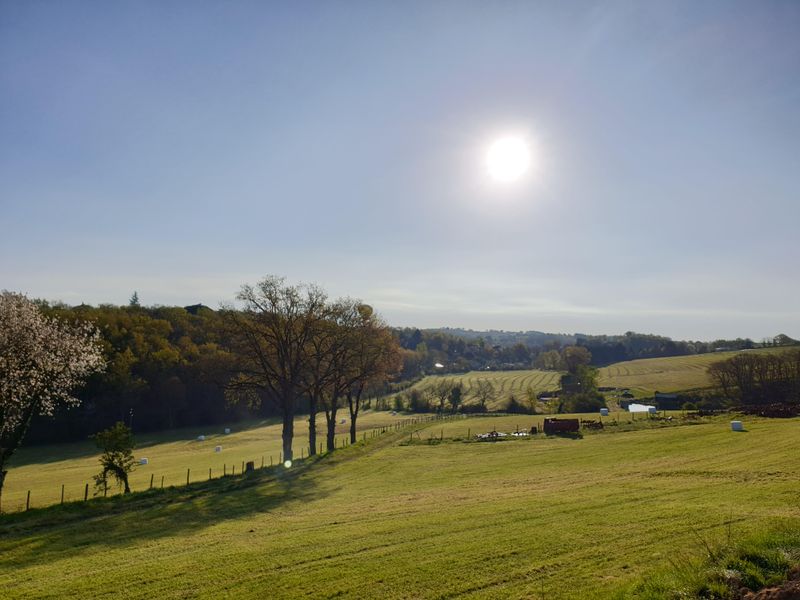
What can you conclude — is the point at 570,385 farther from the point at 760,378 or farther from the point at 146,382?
the point at 146,382

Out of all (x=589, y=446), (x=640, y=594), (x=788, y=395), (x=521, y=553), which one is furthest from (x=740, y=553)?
(x=788, y=395)

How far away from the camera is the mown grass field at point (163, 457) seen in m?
43.9

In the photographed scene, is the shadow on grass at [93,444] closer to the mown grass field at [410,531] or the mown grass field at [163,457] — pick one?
the mown grass field at [163,457]

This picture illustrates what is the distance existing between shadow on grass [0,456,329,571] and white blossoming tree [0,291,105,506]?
8.93 meters

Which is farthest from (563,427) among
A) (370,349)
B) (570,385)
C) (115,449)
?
(570,385)

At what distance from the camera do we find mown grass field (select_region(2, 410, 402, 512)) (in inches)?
1727

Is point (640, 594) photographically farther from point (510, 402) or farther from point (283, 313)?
point (510, 402)

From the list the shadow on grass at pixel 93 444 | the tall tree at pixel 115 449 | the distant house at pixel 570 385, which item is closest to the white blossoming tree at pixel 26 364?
the tall tree at pixel 115 449

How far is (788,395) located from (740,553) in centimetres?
10249

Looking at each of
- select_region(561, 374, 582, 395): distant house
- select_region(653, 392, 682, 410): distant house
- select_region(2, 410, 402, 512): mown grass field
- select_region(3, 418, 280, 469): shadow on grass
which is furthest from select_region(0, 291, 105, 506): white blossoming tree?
select_region(561, 374, 582, 395): distant house

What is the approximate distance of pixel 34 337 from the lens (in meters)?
31.7

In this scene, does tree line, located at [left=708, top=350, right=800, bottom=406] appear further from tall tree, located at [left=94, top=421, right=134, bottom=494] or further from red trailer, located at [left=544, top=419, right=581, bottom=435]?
tall tree, located at [left=94, top=421, right=134, bottom=494]

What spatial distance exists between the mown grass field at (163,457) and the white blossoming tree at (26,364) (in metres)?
5.90

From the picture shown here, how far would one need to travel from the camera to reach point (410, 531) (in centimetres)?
1886
